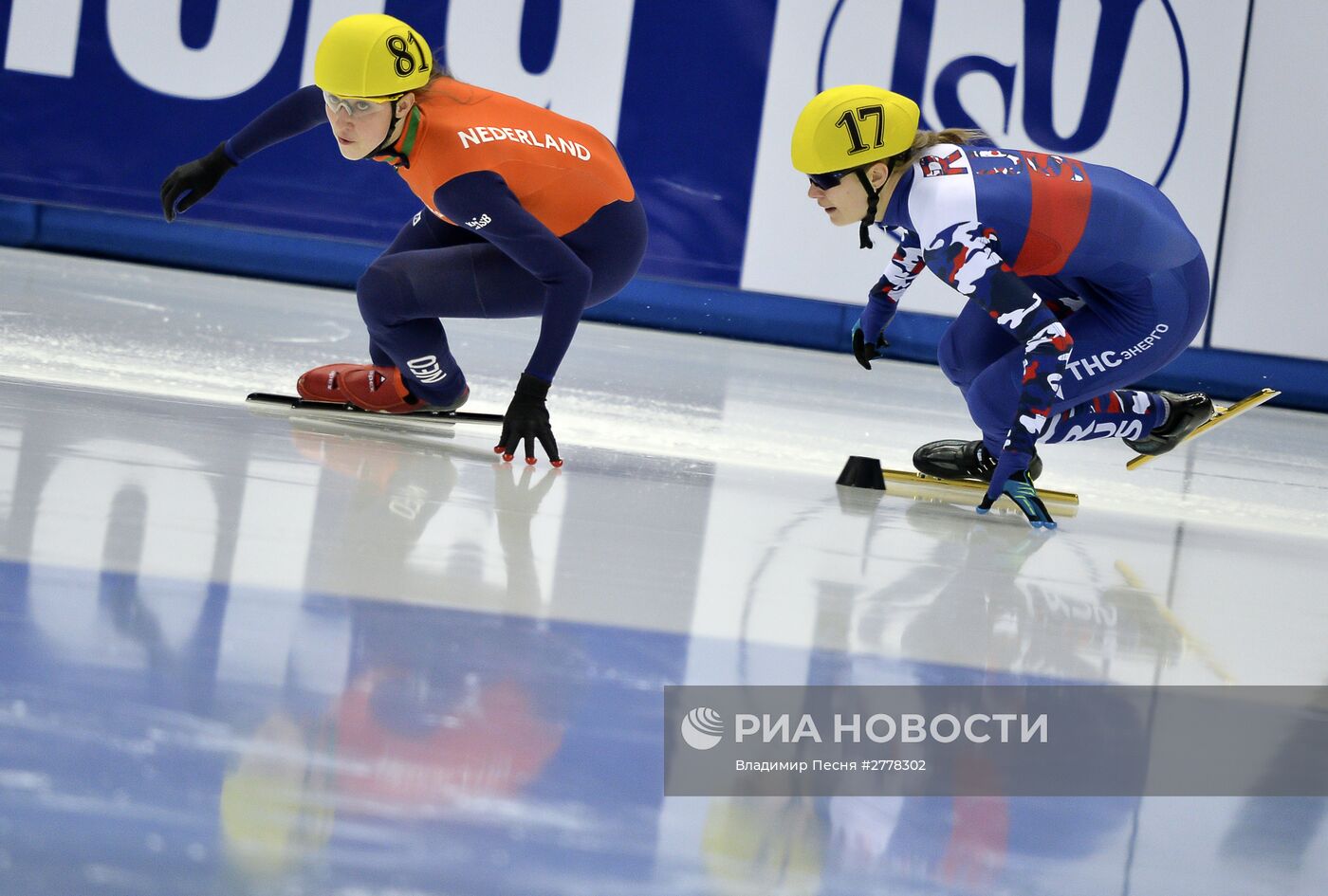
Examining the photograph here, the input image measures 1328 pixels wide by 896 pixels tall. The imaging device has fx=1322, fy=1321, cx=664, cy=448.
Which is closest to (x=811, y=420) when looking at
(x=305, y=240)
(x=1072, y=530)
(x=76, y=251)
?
(x=1072, y=530)

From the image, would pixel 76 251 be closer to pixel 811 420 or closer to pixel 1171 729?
pixel 811 420

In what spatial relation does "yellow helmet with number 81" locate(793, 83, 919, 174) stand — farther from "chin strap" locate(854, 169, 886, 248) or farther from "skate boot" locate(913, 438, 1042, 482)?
"skate boot" locate(913, 438, 1042, 482)

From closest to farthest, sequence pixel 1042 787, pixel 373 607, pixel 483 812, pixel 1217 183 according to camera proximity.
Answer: pixel 483 812 → pixel 1042 787 → pixel 373 607 → pixel 1217 183

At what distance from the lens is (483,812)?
1.10 meters

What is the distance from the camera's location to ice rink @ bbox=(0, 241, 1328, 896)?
3.45ft

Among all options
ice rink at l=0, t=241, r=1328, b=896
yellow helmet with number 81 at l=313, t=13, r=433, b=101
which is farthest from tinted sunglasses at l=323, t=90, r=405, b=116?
ice rink at l=0, t=241, r=1328, b=896

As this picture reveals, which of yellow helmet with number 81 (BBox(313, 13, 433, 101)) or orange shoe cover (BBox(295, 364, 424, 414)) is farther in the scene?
orange shoe cover (BBox(295, 364, 424, 414))

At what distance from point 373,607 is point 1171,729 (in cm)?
96

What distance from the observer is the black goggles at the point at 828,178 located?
108 inches

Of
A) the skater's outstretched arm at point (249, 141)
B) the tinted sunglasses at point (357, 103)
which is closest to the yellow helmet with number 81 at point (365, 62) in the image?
the tinted sunglasses at point (357, 103)

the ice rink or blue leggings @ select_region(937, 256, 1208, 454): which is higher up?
blue leggings @ select_region(937, 256, 1208, 454)

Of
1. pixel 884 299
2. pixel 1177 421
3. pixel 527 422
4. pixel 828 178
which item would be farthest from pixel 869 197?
pixel 1177 421

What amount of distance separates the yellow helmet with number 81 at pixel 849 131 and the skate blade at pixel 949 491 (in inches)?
33.9

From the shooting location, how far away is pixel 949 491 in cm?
331
